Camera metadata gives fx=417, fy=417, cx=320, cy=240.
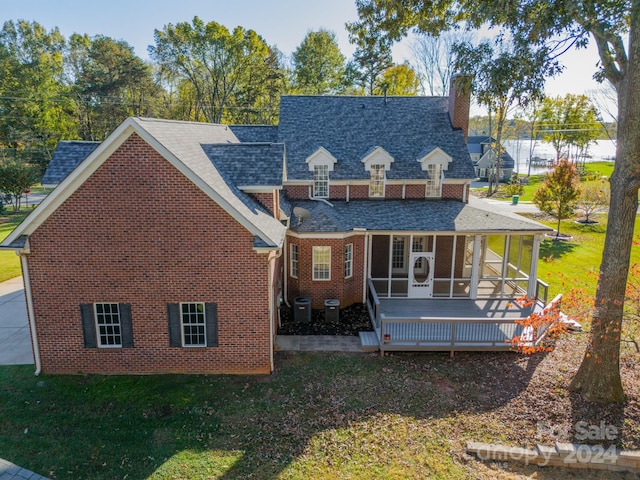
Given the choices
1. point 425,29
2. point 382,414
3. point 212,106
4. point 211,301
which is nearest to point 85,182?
point 211,301

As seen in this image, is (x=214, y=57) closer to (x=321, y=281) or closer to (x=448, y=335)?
(x=321, y=281)

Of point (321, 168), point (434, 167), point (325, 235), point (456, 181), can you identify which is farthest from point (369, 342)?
point (434, 167)

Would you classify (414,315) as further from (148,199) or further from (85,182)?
(85,182)

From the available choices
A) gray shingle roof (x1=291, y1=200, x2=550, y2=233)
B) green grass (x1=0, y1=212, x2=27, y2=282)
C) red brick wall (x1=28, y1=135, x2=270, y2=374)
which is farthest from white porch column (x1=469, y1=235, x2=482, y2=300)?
green grass (x1=0, y1=212, x2=27, y2=282)

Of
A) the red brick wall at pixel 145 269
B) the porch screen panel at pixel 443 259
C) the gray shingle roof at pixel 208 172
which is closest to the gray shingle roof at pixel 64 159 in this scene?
the red brick wall at pixel 145 269

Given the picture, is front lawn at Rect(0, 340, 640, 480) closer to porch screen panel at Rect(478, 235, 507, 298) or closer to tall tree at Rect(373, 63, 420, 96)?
porch screen panel at Rect(478, 235, 507, 298)
